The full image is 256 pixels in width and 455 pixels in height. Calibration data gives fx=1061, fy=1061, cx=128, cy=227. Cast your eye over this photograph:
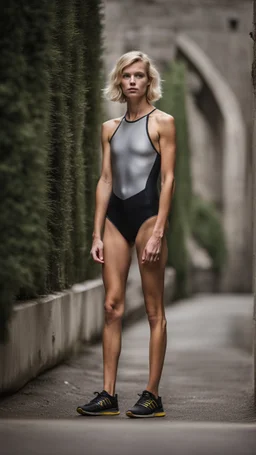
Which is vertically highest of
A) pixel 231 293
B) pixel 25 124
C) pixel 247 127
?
pixel 247 127

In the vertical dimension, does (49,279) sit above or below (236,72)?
below

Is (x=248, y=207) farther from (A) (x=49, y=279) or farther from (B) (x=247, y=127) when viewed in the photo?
(A) (x=49, y=279)

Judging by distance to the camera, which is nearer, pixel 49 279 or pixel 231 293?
pixel 49 279

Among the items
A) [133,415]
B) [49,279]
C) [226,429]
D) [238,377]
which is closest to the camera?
[226,429]

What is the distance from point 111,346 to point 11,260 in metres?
0.77

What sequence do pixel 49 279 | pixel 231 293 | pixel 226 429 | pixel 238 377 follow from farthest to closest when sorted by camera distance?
pixel 231 293
pixel 238 377
pixel 49 279
pixel 226 429

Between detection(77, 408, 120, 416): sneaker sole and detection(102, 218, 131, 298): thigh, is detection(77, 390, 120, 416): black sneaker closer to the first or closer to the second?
detection(77, 408, 120, 416): sneaker sole

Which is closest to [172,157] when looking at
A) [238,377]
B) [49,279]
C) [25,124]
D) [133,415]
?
[25,124]

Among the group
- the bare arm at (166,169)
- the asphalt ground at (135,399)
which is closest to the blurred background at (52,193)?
the asphalt ground at (135,399)

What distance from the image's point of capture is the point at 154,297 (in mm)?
5477

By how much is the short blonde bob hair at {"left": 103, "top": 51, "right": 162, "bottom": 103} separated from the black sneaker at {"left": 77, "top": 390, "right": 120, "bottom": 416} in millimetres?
1569

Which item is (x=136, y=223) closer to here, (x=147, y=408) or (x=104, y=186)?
(x=104, y=186)

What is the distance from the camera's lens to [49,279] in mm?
7438

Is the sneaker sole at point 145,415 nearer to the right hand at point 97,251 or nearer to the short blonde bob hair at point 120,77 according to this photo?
the right hand at point 97,251
